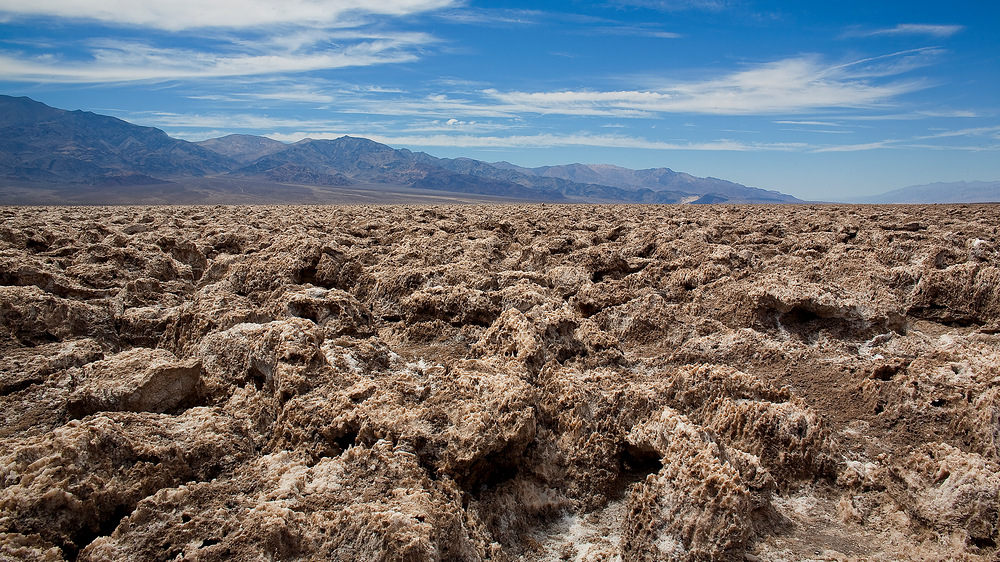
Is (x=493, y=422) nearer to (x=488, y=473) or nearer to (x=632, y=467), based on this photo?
(x=488, y=473)

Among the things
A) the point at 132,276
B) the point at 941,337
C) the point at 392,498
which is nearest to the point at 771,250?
the point at 941,337

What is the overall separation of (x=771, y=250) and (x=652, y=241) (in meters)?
2.25

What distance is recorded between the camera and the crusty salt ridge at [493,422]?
91.7 inches

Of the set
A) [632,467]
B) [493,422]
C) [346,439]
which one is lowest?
[632,467]

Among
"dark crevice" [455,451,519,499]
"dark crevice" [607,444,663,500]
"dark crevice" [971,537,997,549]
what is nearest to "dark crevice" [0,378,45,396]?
"dark crevice" [455,451,519,499]

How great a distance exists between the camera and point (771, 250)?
9336mm

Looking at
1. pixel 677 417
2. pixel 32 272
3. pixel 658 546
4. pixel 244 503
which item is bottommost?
pixel 658 546

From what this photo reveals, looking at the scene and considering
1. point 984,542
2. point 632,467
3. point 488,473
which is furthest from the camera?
point 632,467

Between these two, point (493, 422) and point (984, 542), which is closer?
point (984, 542)

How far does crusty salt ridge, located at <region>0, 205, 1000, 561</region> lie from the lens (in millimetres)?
2330

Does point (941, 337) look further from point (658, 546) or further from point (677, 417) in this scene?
point (658, 546)

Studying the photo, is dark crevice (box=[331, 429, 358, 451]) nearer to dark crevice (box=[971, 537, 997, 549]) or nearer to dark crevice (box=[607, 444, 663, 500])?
dark crevice (box=[607, 444, 663, 500])

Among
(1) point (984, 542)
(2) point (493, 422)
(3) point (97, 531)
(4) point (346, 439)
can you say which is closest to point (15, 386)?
(3) point (97, 531)

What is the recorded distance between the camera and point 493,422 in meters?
3.04
